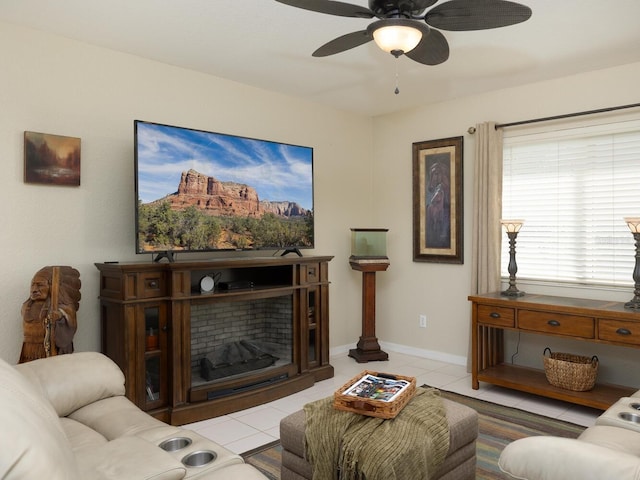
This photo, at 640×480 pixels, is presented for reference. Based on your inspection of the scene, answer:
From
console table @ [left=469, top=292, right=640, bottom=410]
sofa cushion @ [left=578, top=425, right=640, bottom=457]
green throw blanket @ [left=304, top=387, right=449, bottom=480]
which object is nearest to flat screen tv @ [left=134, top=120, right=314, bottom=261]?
console table @ [left=469, top=292, right=640, bottom=410]

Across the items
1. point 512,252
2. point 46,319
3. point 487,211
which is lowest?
point 46,319

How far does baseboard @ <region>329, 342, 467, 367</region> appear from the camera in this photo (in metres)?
4.74

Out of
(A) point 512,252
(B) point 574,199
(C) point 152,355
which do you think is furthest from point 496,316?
(C) point 152,355

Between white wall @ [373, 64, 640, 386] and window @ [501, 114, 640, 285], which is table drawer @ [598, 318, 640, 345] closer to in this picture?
white wall @ [373, 64, 640, 386]

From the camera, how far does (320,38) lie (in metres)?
3.22

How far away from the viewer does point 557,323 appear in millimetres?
3486

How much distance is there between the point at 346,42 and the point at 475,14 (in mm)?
657

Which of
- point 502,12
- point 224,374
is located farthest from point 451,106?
point 224,374

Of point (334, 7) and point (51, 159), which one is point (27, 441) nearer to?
point (334, 7)

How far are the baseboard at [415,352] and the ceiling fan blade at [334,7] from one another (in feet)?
11.5

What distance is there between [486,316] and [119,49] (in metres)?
3.40

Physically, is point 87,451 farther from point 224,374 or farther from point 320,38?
point 320,38

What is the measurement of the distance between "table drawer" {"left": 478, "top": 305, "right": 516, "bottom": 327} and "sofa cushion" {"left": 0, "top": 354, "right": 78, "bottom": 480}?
333 cm

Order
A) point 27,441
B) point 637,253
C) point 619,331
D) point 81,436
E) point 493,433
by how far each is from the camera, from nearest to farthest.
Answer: point 27,441 < point 81,436 < point 493,433 < point 619,331 < point 637,253
